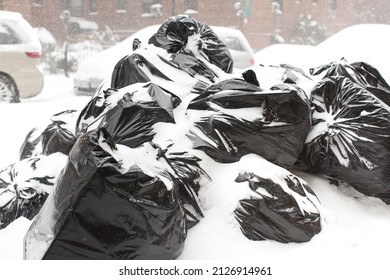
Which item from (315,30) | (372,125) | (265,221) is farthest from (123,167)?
(315,30)

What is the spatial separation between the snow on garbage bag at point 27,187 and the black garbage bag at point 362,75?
1743 mm

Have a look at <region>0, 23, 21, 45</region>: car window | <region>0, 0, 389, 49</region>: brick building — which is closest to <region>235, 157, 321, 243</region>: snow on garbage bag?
<region>0, 23, 21, 45</region>: car window

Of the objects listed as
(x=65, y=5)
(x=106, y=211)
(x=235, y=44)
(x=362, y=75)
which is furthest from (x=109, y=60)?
(x=65, y=5)

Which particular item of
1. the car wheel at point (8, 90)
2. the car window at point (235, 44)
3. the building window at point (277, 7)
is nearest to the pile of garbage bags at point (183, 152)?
the car wheel at point (8, 90)

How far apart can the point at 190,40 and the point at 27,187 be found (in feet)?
4.84

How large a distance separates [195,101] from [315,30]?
22051 mm

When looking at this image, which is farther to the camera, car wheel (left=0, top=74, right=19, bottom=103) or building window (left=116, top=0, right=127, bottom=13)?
building window (left=116, top=0, right=127, bottom=13)

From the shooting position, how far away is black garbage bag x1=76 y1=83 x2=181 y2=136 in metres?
2.46

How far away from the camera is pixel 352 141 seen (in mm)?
2598

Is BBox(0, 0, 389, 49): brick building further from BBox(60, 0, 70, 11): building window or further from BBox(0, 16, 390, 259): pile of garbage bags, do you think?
BBox(0, 16, 390, 259): pile of garbage bags

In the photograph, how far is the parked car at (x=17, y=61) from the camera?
655cm

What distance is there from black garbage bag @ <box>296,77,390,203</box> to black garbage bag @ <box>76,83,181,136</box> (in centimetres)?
83

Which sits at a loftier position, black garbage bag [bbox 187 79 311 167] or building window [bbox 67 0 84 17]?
black garbage bag [bbox 187 79 311 167]

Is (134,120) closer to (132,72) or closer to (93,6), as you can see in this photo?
(132,72)
